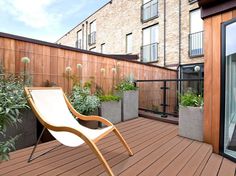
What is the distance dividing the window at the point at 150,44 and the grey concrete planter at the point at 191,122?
785 centimetres

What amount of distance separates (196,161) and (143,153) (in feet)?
2.23

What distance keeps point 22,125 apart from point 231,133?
9.86ft

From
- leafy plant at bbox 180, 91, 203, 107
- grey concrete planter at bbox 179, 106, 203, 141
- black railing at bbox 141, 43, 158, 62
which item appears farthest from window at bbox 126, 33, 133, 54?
grey concrete planter at bbox 179, 106, 203, 141

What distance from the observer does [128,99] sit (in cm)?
493

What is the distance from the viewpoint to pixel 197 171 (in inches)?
85.0

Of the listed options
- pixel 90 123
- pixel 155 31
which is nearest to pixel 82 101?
pixel 90 123

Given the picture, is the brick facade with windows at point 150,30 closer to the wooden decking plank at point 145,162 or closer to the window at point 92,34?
the window at point 92,34

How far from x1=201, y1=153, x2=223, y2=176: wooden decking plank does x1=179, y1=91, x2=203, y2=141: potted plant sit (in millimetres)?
596

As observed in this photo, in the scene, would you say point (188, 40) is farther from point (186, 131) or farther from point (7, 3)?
point (7, 3)

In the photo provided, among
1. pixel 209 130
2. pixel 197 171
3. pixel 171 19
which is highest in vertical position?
pixel 171 19

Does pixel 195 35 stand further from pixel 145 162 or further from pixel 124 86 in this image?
pixel 145 162

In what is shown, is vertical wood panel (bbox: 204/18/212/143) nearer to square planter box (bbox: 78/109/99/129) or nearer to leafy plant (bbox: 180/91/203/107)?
leafy plant (bbox: 180/91/203/107)

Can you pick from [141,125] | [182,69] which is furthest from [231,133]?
[182,69]

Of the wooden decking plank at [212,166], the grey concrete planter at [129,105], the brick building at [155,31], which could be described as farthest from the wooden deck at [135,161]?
the brick building at [155,31]
